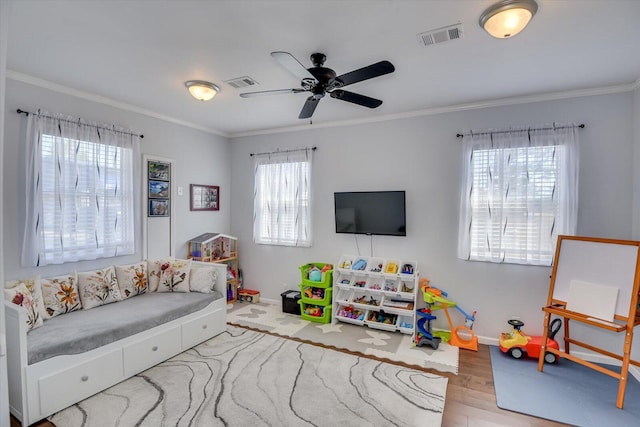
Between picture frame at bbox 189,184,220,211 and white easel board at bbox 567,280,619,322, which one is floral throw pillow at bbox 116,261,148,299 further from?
white easel board at bbox 567,280,619,322

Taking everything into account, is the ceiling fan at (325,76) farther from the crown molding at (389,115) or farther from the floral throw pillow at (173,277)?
the floral throw pillow at (173,277)

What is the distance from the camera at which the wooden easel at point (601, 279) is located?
255cm

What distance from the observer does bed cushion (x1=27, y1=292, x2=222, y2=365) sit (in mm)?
2377

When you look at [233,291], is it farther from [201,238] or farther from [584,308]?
[584,308]

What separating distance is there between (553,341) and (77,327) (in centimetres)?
435

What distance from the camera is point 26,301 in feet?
8.44

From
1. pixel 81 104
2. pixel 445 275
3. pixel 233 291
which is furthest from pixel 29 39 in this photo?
pixel 445 275

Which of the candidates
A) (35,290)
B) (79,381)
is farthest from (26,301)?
(79,381)

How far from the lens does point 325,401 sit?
2516 mm

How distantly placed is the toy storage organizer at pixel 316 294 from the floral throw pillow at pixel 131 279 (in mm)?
1927

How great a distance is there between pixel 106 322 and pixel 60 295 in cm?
59

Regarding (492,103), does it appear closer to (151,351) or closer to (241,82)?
(241,82)

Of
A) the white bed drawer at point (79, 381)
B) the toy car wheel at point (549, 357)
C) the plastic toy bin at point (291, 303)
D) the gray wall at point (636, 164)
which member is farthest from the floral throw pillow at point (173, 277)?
the gray wall at point (636, 164)

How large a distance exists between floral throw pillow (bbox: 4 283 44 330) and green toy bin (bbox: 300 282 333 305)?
8.89ft
